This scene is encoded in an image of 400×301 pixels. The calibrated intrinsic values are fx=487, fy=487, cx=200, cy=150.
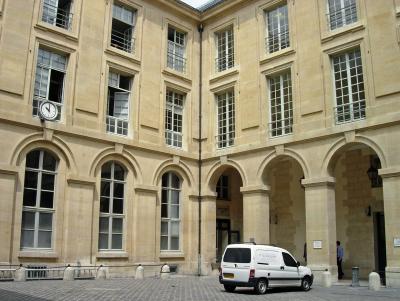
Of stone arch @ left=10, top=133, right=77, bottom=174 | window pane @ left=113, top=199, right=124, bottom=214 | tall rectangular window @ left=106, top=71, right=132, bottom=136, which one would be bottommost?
window pane @ left=113, top=199, right=124, bottom=214

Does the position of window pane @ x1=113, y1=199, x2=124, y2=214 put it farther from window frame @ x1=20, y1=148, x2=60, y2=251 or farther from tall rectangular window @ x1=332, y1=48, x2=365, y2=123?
tall rectangular window @ x1=332, y1=48, x2=365, y2=123

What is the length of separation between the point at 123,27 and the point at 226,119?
19.9 ft

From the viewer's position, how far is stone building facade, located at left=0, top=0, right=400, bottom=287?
16719 millimetres

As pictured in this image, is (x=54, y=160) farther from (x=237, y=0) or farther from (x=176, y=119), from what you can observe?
(x=237, y=0)

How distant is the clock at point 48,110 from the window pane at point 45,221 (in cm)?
342

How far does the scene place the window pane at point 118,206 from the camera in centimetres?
1925

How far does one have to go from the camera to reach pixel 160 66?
21547 millimetres

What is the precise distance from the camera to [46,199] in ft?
56.7

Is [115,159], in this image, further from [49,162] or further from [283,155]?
[283,155]

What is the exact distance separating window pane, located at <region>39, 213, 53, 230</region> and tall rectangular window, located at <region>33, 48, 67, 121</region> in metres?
3.51

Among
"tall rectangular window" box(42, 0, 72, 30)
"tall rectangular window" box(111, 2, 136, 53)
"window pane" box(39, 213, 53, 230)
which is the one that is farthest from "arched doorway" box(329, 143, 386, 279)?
"tall rectangular window" box(42, 0, 72, 30)

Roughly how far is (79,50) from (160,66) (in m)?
4.03

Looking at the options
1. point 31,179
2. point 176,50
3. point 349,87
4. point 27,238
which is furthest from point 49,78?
point 349,87

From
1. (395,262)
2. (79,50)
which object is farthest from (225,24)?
(395,262)
